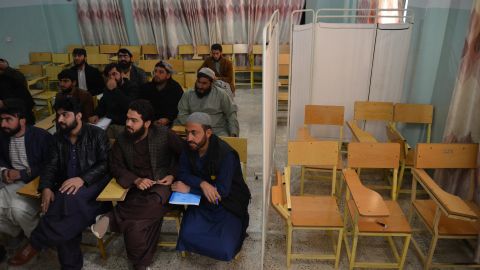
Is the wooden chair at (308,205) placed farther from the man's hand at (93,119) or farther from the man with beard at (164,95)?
the man's hand at (93,119)

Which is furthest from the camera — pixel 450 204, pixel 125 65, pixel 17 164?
pixel 125 65

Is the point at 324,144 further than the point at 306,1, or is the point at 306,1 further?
the point at 306,1

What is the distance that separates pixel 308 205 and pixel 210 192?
82cm

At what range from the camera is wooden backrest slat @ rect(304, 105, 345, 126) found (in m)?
3.86

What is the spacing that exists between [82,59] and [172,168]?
3208 mm

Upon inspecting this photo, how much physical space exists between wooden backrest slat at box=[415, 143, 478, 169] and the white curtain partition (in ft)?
4.92

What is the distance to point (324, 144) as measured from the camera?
2.89 m

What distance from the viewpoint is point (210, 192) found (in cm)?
254

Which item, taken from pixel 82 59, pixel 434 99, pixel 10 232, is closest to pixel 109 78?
pixel 82 59

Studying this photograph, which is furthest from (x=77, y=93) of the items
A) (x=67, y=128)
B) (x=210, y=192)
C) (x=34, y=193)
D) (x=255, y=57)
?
(x=255, y=57)

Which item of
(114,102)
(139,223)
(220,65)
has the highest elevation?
(220,65)

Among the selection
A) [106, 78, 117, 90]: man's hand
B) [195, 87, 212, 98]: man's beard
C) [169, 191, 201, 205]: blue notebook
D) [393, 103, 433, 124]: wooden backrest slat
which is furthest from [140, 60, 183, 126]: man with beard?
[393, 103, 433, 124]: wooden backrest slat

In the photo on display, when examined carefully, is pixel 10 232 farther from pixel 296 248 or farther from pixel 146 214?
pixel 296 248

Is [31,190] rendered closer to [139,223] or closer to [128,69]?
[139,223]
